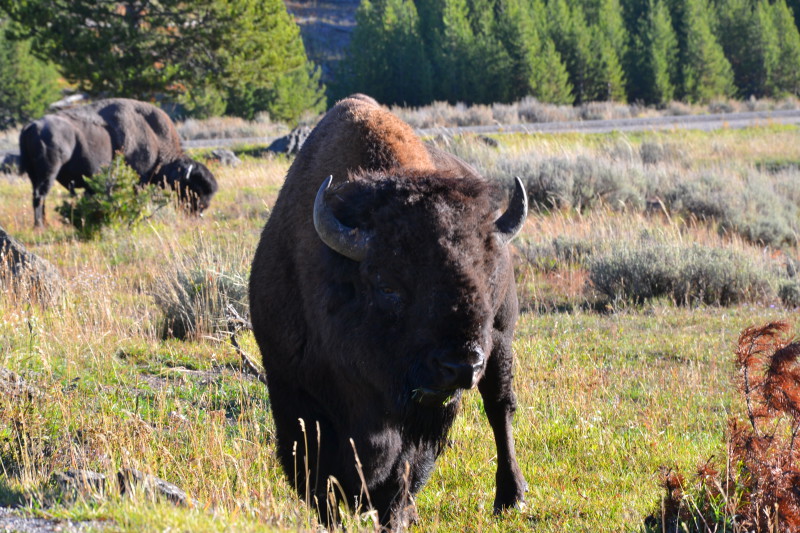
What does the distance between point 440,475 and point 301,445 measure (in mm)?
1387

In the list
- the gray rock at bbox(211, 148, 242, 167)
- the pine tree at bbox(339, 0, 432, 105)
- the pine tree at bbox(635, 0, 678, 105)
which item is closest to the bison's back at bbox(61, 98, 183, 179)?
the gray rock at bbox(211, 148, 242, 167)

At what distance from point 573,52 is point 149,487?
5118cm

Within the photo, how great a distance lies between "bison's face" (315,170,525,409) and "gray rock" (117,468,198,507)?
1063 mm

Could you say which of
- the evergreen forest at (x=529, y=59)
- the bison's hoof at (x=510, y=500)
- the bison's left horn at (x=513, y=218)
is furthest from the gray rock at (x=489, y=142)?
the bison's left horn at (x=513, y=218)

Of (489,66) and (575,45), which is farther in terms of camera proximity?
(575,45)

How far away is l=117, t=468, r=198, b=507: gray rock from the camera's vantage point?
12.1 feet

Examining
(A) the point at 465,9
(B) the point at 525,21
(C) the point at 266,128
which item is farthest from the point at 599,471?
(A) the point at 465,9

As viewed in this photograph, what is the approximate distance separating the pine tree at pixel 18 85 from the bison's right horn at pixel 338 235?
51.7m

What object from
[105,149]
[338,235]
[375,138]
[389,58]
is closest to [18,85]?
[389,58]

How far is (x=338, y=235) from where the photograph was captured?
3770 mm

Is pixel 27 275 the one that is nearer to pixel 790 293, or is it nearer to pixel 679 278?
pixel 679 278

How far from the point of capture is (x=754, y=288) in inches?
408

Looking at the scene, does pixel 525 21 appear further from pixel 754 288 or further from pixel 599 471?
pixel 599 471

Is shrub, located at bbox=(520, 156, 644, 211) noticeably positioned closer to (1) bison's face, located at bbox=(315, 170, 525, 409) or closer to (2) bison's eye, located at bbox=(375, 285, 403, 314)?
(1) bison's face, located at bbox=(315, 170, 525, 409)
